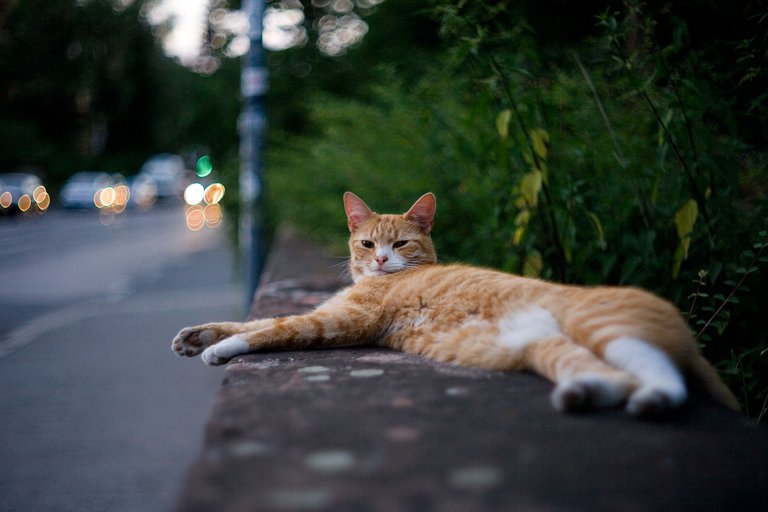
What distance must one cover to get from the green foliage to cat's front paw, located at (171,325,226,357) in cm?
157

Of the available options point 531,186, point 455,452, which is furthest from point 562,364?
point 531,186

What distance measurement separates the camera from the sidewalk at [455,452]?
1420 millimetres

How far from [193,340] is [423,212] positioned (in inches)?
56.9

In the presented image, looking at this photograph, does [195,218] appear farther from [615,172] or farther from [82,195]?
[615,172]

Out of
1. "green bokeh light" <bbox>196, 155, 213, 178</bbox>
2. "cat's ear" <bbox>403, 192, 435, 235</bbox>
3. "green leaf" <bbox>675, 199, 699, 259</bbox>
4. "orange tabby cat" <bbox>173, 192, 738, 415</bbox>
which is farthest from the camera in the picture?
"green bokeh light" <bbox>196, 155, 213, 178</bbox>

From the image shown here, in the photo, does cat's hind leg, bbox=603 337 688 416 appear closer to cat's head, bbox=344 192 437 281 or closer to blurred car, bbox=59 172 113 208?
cat's head, bbox=344 192 437 281

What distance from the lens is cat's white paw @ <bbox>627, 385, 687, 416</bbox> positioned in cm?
183

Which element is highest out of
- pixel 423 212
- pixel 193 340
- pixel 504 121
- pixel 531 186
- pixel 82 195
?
pixel 504 121

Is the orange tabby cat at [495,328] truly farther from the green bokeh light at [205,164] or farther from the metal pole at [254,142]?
the green bokeh light at [205,164]

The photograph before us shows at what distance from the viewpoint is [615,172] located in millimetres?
3902

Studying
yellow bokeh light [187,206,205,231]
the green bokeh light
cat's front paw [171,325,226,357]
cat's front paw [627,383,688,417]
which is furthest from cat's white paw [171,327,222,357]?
yellow bokeh light [187,206,205,231]

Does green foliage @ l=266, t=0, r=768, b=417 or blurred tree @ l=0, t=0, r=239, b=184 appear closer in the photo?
green foliage @ l=266, t=0, r=768, b=417

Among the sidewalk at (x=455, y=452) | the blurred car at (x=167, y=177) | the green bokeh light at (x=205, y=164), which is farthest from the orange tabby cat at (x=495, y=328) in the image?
the blurred car at (x=167, y=177)

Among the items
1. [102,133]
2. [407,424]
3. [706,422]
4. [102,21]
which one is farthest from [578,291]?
[102,133]
